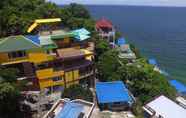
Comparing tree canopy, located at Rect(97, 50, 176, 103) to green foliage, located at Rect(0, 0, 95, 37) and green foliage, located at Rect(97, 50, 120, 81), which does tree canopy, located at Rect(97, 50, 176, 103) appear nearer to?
green foliage, located at Rect(97, 50, 120, 81)

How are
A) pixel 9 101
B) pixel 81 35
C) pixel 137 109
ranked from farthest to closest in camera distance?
pixel 81 35 → pixel 137 109 → pixel 9 101

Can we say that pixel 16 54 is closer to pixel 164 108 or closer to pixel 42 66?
pixel 42 66

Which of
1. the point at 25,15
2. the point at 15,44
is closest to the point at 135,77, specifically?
the point at 15,44

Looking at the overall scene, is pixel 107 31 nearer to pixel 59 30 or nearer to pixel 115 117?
pixel 59 30

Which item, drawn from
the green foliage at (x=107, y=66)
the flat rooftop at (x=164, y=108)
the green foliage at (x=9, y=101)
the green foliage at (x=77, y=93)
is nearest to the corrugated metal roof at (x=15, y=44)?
the green foliage at (x=77, y=93)

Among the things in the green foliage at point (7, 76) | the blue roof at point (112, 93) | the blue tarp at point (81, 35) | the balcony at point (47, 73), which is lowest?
the blue roof at point (112, 93)

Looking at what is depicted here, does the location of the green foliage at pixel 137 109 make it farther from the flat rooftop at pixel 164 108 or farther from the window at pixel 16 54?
the window at pixel 16 54
